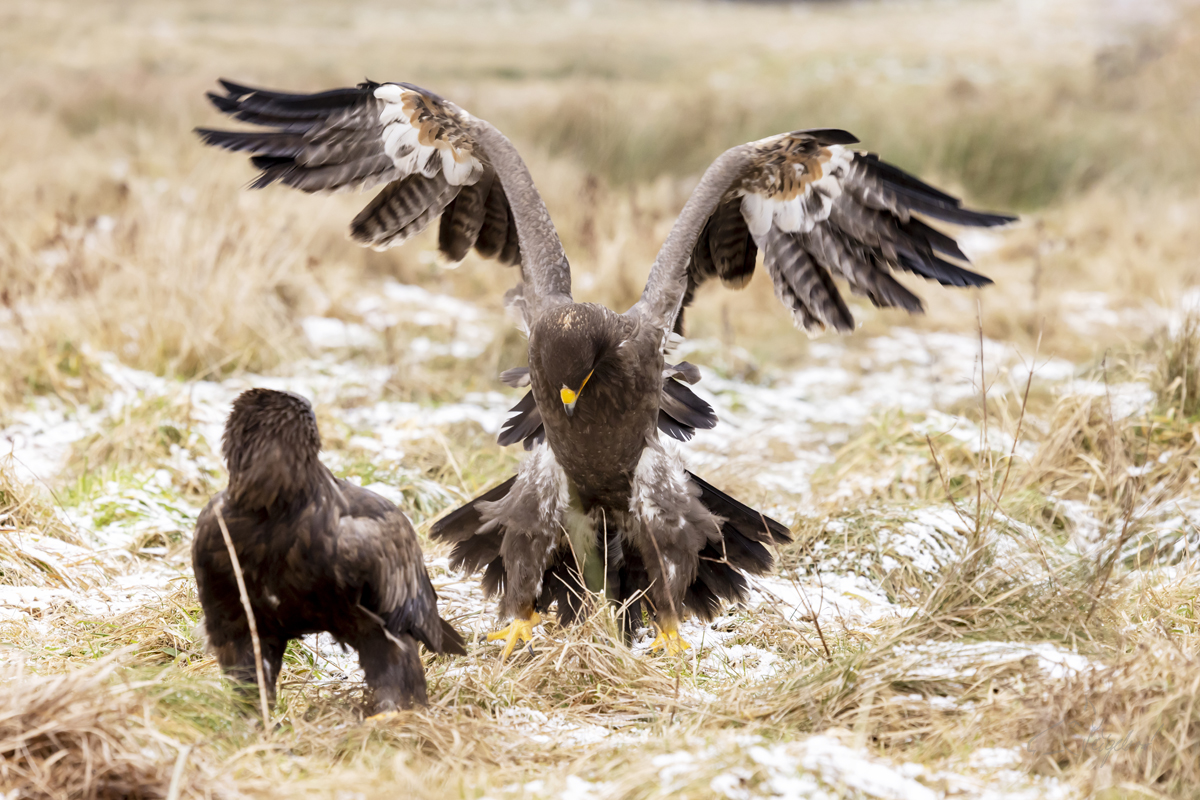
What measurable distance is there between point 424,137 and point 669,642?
230 cm

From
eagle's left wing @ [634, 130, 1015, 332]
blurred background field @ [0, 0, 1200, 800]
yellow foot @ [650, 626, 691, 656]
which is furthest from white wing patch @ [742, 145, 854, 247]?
yellow foot @ [650, 626, 691, 656]

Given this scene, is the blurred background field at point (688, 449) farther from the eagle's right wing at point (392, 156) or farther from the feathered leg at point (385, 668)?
the eagle's right wing at point (392, 156)

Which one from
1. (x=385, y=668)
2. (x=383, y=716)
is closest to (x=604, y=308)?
(x=385, y=668)

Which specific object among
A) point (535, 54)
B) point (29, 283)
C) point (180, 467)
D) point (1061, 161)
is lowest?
point (180, 467)

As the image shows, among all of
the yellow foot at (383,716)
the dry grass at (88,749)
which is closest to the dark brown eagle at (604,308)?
the yellow foot at (383,716)

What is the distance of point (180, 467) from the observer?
5020mm

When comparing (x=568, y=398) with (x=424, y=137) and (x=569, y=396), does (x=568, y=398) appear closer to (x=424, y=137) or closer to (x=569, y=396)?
(x=569, y=396)

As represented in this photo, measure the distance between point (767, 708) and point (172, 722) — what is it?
1509mm

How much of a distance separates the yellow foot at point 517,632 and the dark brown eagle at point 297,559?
86cm

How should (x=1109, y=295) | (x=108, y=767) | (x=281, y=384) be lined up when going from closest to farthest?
(x=108, y=767), (x=281, y=384), (x=1109, y=295)

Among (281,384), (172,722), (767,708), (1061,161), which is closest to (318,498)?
(172,722)

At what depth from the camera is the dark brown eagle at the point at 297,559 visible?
2.63m

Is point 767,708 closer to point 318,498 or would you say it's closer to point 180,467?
point 318,498

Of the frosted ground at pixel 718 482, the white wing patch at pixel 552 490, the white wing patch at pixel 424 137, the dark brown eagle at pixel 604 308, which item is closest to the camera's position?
the frosted ground at pixel 718 482
